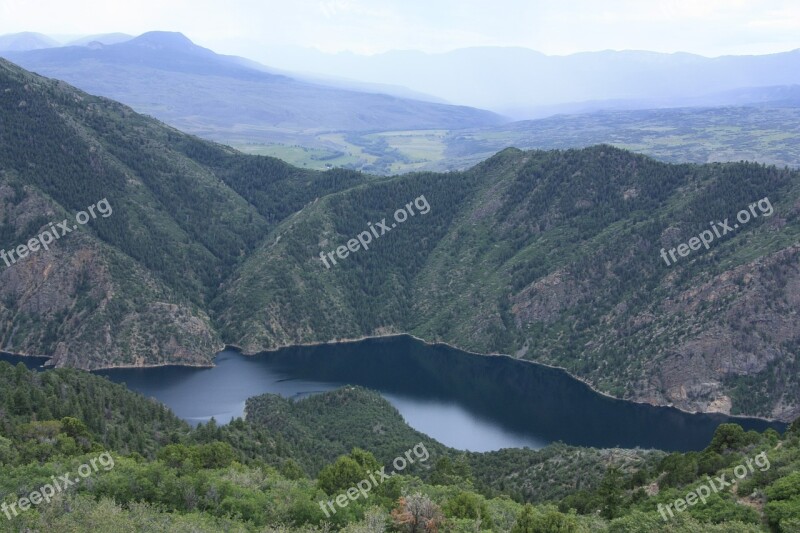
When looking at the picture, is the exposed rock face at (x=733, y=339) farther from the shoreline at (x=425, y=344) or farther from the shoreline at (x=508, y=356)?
the shoreline at (x=425, y=344)

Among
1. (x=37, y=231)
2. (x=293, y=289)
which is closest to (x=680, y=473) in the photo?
(x=293, y=289)

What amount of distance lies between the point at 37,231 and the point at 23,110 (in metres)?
Result: 35.4

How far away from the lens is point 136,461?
220 feet

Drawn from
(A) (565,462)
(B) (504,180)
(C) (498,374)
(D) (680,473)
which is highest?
(B) (504,180)

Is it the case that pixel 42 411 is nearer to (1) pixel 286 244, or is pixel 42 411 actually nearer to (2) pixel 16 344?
(2) pixel 16 344
